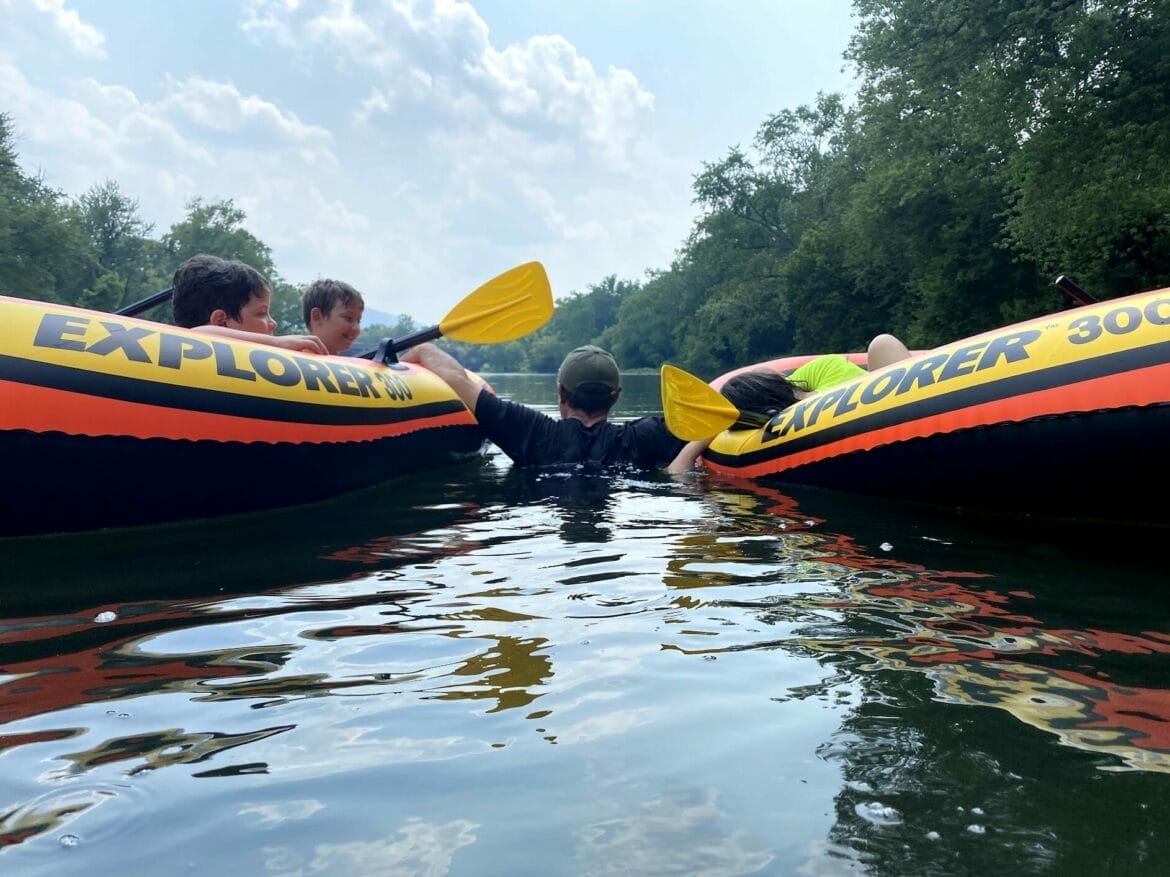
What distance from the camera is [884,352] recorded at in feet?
16.6

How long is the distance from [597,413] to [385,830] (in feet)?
14.4

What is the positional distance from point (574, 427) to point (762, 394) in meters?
1.20

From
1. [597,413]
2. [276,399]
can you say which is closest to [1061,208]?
[597,413]

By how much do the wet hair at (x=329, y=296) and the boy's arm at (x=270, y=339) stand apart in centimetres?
78

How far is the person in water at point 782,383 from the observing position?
5.11m

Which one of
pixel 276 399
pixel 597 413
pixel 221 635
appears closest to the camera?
pixel 221 635

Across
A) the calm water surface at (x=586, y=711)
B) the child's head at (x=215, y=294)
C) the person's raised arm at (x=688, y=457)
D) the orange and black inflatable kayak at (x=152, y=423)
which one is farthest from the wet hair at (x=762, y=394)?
the child's head at (x=215, y=294)

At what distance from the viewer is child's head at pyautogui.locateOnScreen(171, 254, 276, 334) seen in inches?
181

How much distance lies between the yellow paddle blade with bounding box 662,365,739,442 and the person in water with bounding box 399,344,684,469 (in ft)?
1.45

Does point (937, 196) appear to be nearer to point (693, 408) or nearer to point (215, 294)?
point (693, 408)

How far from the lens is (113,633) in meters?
2.24

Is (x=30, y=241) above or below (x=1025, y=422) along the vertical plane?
above

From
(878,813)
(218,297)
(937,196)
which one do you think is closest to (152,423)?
(218,297)

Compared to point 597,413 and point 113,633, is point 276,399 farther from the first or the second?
point 597,413
